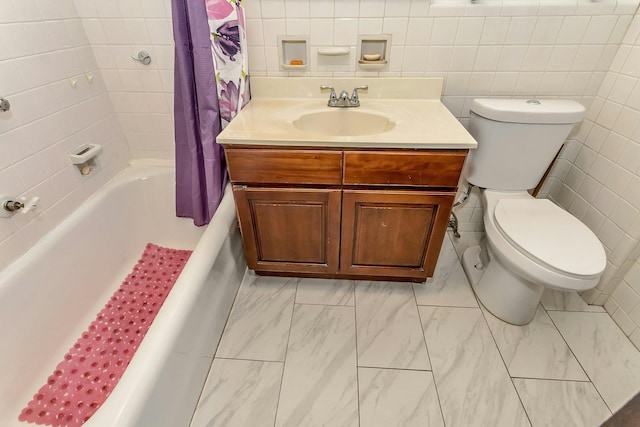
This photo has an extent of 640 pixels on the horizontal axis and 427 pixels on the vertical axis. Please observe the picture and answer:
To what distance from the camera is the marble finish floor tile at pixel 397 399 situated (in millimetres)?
1054

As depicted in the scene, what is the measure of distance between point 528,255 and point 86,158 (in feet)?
5.71

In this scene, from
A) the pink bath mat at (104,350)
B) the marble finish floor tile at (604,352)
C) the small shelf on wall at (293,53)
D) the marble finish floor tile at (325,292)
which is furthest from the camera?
the marble finish floor tile at (325,292)

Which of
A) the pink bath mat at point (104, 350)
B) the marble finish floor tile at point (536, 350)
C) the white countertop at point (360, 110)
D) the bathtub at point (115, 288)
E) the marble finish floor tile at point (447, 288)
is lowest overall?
the marble finish floor tile at point (536, 350)

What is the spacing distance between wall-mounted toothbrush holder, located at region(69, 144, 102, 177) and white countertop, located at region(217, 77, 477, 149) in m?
0.64

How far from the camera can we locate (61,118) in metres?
1.22

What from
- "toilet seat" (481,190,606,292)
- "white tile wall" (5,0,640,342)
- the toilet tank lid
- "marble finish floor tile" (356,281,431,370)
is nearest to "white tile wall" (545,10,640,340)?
"white tile wall" (5,0,640,342)

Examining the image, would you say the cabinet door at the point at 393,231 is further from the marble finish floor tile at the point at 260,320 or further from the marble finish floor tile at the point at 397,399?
the marble finish floor tile at the point at 397,399

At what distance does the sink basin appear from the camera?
1.32 meters

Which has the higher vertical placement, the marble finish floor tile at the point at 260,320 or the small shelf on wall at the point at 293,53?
the small shelf on wall at the point at 293,53

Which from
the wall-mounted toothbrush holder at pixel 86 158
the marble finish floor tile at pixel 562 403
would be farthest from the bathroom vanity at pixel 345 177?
the wall-mounted toothbrush holder at pixel 86 158

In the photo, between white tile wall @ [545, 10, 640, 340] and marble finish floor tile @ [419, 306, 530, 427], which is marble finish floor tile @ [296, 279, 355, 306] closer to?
marble finish floor tile @ [419, 306, 530, 427]

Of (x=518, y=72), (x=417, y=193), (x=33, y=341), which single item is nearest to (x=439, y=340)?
(x=417, y=193)

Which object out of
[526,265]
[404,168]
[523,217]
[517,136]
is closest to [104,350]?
[404,168]

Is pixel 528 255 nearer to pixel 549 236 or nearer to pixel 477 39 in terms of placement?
pixel 549 236
